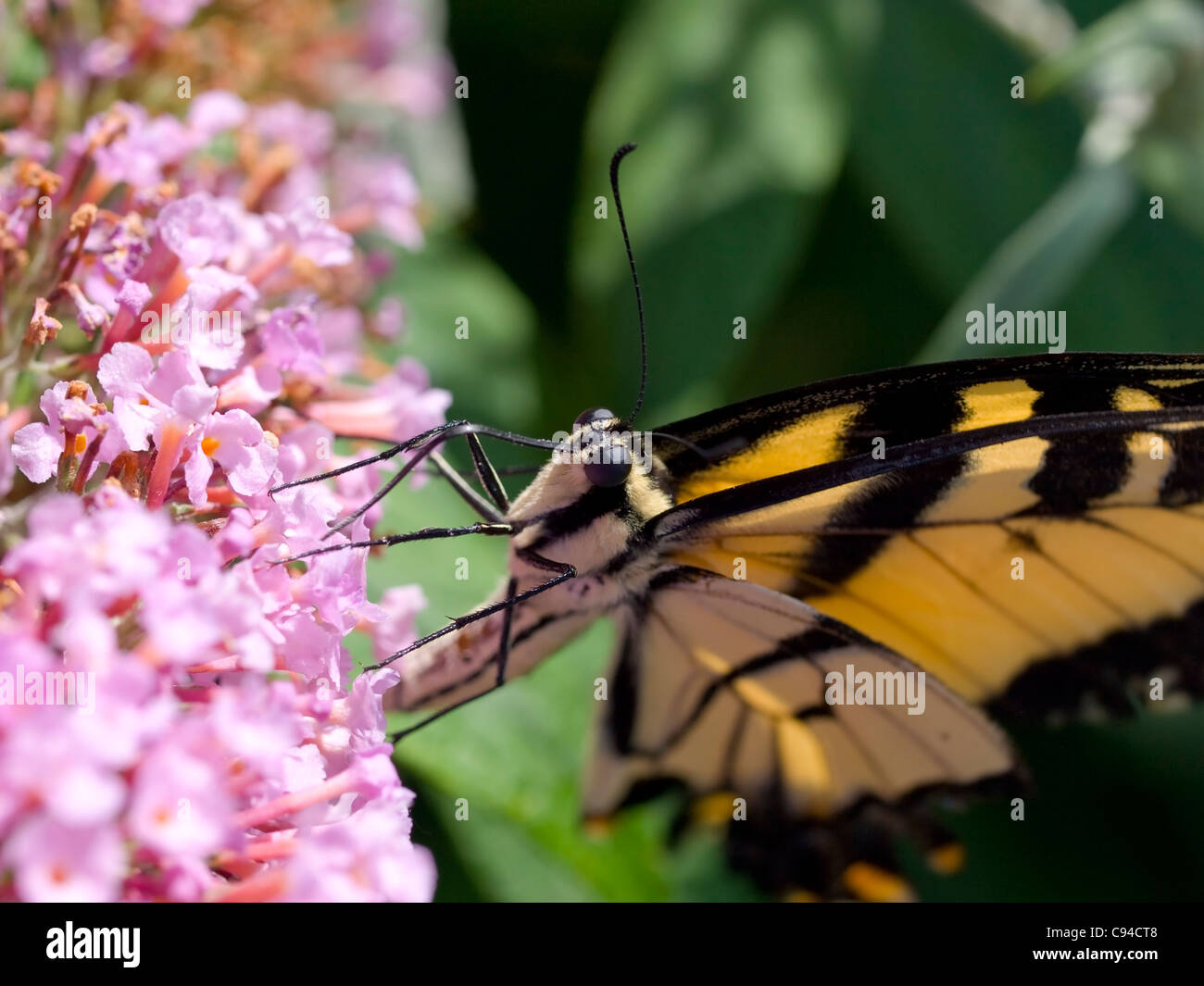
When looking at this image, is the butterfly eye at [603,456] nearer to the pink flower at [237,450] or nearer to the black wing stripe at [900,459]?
the black wing stripe at [900,459]

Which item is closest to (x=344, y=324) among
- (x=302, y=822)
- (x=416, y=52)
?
(x=302, y=822)

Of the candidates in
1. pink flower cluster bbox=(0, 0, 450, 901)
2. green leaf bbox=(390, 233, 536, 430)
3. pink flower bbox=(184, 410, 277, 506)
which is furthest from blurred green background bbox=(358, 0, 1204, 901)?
pink flower bbox=(184, 410, 277, 506)

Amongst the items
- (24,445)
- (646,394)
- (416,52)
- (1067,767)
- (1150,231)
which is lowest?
(1067,767)

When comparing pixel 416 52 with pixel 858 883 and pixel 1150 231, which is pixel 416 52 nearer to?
pixel 1150 231

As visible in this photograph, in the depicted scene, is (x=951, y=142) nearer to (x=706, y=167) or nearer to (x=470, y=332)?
(x=706, y=167)

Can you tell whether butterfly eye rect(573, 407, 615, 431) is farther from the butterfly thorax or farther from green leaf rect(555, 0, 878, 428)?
green leaf rect(555, 0, 878, 428)

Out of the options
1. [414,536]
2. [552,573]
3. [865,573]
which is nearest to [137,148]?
[414,536]
